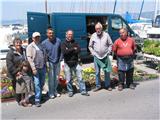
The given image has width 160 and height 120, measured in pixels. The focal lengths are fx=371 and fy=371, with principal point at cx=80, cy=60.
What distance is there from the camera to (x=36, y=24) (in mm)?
14977

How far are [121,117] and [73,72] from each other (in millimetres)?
2619

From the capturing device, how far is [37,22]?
15.0m

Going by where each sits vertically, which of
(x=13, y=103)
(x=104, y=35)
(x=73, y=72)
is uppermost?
(x=104, y=35)

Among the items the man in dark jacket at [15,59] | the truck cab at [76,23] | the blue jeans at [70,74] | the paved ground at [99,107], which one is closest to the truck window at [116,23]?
the truck cab at [76,23]

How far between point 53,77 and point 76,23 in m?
6.50

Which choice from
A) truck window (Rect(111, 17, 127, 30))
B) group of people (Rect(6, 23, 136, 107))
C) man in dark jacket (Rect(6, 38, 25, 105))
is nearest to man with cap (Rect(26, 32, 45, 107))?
group of people (Rect(6, 23, 136, 107))

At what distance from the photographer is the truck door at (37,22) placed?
14.9m

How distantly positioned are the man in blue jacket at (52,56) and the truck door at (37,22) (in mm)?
5371

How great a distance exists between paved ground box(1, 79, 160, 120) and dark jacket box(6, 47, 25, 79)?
921 millimetres

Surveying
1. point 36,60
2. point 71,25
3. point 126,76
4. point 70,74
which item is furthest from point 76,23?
point 36,60

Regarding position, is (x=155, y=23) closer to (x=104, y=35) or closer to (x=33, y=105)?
(x=104, y=35)

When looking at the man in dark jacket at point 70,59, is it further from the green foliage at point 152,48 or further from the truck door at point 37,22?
the truck door at point 37,22

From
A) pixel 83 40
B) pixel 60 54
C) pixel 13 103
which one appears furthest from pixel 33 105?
pixel 83 40

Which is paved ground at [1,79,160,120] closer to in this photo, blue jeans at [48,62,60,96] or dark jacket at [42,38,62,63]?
blue jeans at [48,62,60,96]
